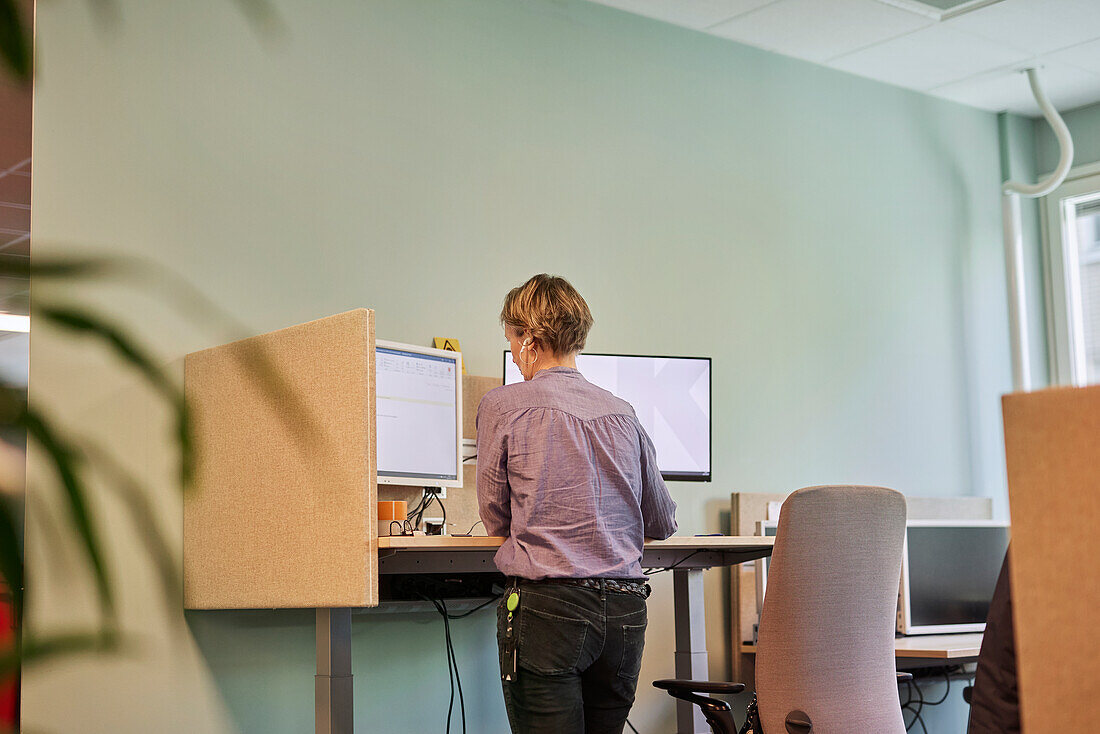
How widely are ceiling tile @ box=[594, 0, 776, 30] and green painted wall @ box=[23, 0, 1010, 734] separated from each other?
5cm

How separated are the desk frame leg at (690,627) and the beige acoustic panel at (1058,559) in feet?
8.16

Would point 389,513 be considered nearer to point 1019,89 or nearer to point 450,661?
point 450,661

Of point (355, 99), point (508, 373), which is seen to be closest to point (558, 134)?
point (355, 99)

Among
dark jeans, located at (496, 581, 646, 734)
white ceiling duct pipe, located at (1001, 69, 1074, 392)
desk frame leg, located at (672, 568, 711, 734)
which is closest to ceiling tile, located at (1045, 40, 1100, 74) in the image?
white ceiling duct pipe, located at (1001, 69, 1074, 392)

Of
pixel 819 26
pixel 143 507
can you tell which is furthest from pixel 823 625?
pixel 819 26

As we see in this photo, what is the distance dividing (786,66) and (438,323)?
1.80m

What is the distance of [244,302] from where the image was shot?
2.82 meters

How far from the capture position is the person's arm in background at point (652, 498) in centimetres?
217

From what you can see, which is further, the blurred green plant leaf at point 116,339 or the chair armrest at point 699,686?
the chair armrest at point 699,686

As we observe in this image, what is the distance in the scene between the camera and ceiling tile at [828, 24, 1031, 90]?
13.1ft

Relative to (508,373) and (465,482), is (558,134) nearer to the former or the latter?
(508,373)

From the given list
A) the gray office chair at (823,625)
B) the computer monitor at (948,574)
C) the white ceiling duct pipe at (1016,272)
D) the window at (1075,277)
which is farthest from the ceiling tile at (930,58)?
the gray office chair at (823,625)

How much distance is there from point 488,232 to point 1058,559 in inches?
109

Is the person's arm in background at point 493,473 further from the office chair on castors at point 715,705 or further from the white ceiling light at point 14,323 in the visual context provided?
the white ceiling light at point 14,323
